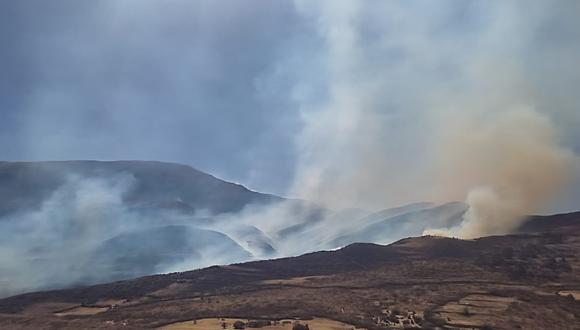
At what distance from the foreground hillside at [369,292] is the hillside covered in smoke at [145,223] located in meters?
32.7

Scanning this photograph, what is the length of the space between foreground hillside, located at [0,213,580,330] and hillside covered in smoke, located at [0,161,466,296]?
32.7 meters

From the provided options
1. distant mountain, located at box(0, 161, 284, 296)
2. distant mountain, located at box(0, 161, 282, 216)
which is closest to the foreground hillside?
distant mountain, located at box(0, 161, 284, 296)

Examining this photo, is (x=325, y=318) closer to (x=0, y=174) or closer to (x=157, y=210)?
(x=157, y=210)

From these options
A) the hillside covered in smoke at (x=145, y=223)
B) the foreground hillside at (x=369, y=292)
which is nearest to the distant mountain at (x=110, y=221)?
the hillside covered in smoke at (x=145, y=223)

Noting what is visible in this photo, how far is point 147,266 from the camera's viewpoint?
351 feet

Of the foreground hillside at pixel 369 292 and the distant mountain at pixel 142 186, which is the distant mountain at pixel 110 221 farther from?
the foreground hillside at pixel 369 292

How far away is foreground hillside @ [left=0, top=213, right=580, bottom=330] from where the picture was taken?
40.5 m

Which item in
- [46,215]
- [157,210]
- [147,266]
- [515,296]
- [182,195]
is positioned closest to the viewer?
[515,296]

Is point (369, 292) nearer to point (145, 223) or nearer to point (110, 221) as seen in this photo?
point (110, 221)

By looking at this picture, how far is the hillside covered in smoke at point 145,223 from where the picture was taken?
344ft

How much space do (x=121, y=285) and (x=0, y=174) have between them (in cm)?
10771

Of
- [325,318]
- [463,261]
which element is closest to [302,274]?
[463,261]

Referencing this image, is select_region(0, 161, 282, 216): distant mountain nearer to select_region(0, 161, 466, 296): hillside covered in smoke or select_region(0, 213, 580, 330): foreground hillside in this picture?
select_region(0, 161, 466, 296): hillside covered in smoke

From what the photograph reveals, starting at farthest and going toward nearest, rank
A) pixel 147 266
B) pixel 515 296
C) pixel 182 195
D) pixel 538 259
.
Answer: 1. pixel 182 195
2. pixel 147 266
3. pixel 538 259
4. pixel 515 296
